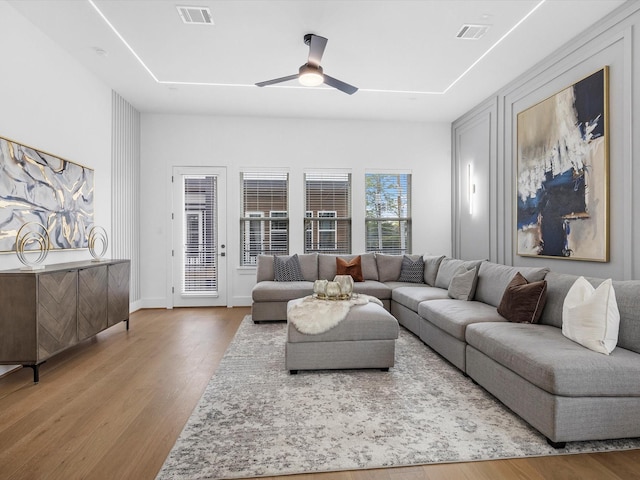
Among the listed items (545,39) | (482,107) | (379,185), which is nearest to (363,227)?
(379,185)

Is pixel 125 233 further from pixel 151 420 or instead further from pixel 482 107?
pixel 482 107

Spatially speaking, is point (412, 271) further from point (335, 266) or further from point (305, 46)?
point (305, 46)

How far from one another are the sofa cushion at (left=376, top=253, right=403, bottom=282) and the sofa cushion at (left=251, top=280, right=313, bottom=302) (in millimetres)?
1261

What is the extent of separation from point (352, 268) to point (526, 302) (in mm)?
2785

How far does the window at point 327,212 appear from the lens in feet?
20.8

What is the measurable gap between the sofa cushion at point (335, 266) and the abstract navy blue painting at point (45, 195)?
314 cm

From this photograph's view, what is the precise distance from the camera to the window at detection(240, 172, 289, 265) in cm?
623

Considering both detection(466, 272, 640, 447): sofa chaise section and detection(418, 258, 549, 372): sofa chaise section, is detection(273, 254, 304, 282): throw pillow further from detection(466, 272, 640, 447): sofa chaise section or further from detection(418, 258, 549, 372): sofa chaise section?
detection(466, 272, 640, 447): sofa chaise section

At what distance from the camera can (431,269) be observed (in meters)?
5.36

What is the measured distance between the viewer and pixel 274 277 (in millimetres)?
5605

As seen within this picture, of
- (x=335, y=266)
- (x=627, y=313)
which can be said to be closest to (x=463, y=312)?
(x=627, y=313)

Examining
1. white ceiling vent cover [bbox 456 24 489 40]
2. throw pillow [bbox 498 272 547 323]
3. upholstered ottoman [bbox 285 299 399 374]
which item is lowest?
upholstered ottoman [bbox 285 299 399 374]

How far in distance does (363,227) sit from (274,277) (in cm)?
181

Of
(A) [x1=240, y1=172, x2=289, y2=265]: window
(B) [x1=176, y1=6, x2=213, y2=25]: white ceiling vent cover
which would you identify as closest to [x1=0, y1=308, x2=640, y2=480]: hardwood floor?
(A) [x1=240, y1=172, x2=289, y2=265]: window
